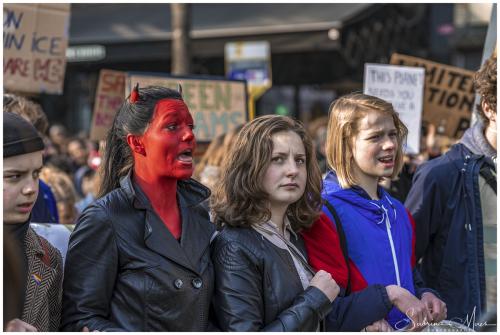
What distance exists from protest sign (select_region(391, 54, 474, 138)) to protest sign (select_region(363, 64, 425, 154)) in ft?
0.50

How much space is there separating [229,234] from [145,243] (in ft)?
1.12

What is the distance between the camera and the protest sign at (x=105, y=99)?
22.1 feet

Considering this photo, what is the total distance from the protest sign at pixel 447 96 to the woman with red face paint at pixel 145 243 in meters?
3.55

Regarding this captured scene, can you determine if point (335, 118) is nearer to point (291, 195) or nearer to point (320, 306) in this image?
point (291, 195)

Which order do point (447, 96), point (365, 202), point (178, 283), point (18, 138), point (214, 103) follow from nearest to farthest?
1. point (18, 138)
2. point (178, 283)
3. point (365, 202)
4. point (447, 96)
5. point (214, 103)

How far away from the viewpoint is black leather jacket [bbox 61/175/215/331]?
9.11 feet

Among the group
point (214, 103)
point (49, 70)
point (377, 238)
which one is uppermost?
point (49, 70)

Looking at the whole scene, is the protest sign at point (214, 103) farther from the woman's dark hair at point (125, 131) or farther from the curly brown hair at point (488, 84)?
the woman's dark hair at point (125, 131)

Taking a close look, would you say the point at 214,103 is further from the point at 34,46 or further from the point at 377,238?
the point at 377,238

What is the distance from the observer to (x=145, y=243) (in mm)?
2830

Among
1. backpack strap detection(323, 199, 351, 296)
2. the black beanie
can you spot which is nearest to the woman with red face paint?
the black beanie

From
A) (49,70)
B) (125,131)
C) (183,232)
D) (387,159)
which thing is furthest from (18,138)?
(49,70)

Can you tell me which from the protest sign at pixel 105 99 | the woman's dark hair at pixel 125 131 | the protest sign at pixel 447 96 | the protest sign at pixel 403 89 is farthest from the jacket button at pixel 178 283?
the protest sign at pixel 105 99

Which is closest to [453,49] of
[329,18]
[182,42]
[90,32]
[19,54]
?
[329,18]
